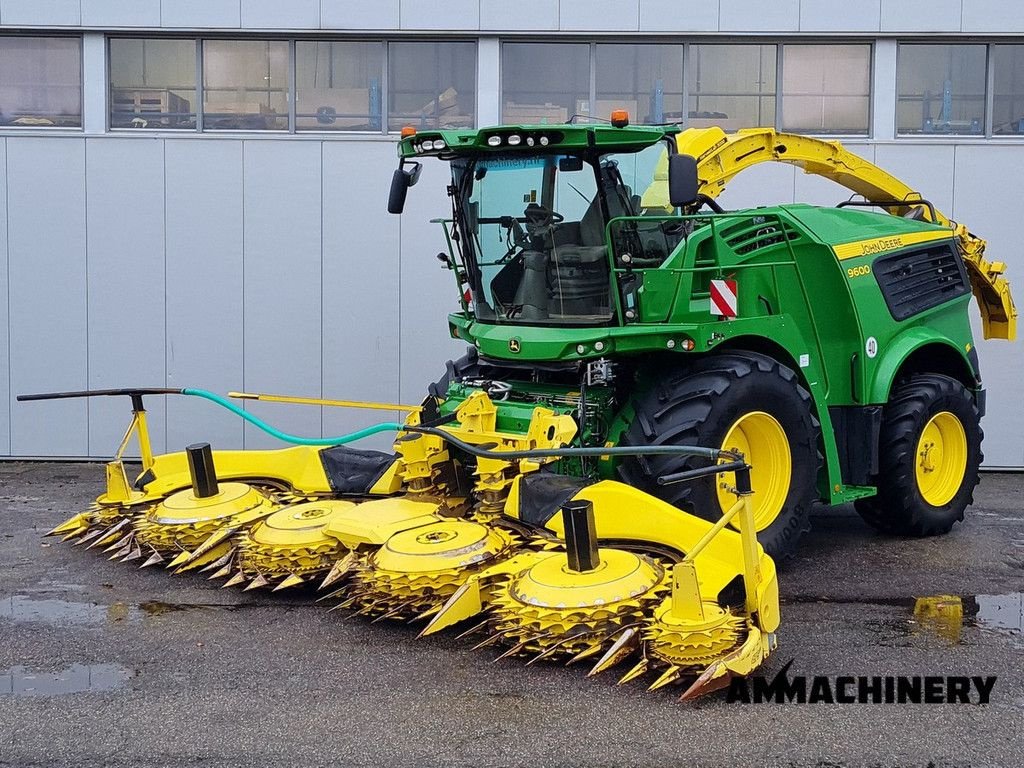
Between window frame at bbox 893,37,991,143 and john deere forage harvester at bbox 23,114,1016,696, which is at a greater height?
window frame at bbox 893,37,991,143

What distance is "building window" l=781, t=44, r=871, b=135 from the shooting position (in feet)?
35.4

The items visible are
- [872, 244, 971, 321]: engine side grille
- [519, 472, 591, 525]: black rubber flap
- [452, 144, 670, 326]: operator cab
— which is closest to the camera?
[519, 472, 591, 525]: black rubber flap

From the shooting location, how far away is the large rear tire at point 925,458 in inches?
309

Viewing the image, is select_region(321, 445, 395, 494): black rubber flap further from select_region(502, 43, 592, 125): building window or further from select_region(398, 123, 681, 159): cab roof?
select_region(502, 43, 592, 125): building window

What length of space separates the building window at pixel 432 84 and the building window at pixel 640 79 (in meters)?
1.15

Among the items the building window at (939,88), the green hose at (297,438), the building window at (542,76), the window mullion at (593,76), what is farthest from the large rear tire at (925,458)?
the building window at (542,76)

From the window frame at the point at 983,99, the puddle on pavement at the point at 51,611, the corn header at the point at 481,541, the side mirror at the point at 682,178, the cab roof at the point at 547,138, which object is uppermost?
the window frame at the point at 983,99

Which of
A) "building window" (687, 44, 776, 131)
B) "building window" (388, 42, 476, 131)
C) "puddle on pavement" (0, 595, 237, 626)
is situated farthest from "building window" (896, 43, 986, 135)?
"puddle on pavement" (0, 595, 237, 626)

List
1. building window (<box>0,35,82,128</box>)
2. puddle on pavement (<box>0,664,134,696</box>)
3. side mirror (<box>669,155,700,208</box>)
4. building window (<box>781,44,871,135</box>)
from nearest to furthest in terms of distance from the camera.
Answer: puddle on pavement (<box>0,664,134,696</box>), side mirror (<box>669,155,700,208</box>), building window (<box>781,44,871,135</box>), building window (<box>0,35,82,128</box>)

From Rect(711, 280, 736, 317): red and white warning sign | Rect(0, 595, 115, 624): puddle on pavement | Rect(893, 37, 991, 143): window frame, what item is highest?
Rect(893, 37, 991, 143): window frame

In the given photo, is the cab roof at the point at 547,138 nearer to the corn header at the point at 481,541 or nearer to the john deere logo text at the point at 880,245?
the corn header at the point at 481,541

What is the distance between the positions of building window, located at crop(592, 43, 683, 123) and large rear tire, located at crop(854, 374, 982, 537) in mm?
3861

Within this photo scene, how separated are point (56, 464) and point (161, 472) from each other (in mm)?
3904

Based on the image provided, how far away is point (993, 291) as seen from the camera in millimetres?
9414
